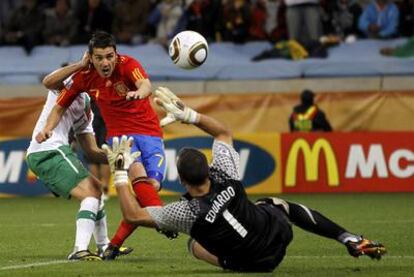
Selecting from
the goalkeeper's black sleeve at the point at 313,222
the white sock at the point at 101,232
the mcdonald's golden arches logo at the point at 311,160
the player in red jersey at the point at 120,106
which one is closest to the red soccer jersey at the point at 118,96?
the player in red jersey at the point at 120,106

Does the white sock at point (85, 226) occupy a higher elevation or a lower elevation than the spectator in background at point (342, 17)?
higher

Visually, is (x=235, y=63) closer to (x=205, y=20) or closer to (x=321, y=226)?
(x=205, y=20)

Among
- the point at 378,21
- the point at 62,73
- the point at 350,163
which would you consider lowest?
the point at 350,163

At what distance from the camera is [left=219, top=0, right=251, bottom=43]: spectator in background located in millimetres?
24375

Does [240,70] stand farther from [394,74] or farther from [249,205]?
[249,205]

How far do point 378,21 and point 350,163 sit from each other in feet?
15.8

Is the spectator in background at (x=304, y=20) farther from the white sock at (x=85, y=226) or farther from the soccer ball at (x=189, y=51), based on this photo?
the white sock at (x=85, y=226)

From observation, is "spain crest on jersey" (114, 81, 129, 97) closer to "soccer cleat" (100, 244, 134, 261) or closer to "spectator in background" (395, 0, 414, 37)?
"soccer cleat" (100, 244, 134, 261)

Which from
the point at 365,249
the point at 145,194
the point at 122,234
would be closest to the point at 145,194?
the point at 145,194

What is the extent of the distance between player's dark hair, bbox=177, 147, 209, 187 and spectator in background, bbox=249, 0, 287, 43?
15.5m

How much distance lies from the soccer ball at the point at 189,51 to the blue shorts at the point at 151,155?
850 millimetres

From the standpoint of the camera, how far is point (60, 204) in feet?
64.0

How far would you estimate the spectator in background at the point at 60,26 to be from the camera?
2486cm

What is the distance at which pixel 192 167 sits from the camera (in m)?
9.19
